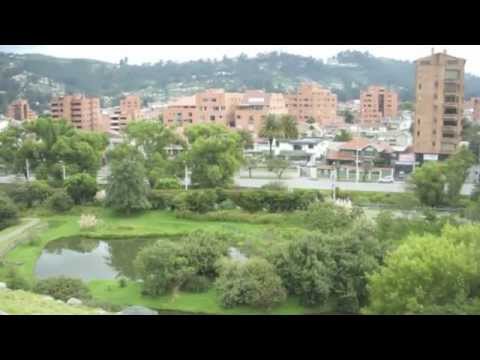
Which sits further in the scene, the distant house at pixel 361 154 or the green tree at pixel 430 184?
the distant house at pixel 361 154

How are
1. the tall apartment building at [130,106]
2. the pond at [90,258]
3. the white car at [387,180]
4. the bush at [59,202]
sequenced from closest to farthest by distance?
the pond at [90,258]
the bush at [59,202]
the white car at [387,180]
the tall apartment building at [130,106]

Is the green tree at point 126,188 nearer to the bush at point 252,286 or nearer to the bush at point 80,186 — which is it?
the bush at point 80,186

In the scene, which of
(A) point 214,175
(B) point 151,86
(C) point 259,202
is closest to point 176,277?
(C) point 259,202

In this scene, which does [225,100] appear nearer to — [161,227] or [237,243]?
[161,227]

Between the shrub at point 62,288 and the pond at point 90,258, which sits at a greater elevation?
the shrub at point 62,288

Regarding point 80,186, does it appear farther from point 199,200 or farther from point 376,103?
point 376,103

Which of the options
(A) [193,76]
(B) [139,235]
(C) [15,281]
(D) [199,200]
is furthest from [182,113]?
(A) [193,76]

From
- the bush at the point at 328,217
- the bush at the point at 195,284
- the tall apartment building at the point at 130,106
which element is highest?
the tall apartment building at the point at 130,106

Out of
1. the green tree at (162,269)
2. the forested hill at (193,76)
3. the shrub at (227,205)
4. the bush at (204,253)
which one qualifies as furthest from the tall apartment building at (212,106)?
the green tree at (162,269)
